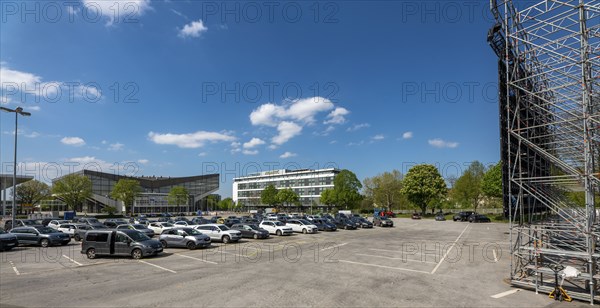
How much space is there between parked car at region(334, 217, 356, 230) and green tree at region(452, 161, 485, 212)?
49414 millimetres

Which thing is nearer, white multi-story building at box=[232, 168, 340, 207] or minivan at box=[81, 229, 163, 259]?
minivan at box=[81, 229, 163, 259]

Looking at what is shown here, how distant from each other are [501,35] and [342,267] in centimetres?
1315

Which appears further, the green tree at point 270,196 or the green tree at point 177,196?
the green tree at point 270,196

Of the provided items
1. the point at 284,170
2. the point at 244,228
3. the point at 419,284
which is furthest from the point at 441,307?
the point at 284,170

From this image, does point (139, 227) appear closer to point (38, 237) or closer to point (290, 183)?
point (38, 237)

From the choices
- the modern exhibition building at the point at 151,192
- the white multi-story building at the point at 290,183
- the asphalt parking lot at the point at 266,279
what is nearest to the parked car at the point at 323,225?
the asphalt parking lot at the point at 266,279

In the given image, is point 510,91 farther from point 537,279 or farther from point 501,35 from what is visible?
point 537,279

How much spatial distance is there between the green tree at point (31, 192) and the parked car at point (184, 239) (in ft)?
266

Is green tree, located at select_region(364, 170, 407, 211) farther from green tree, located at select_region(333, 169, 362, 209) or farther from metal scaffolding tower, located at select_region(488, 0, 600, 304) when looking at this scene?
metal scaffolding tower, located at select_region(488, 0, 600, 304)

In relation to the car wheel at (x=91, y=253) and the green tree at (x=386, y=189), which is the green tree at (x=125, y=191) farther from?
the car wheel at (x=91, y=253)

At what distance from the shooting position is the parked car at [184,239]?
23938 millimetres

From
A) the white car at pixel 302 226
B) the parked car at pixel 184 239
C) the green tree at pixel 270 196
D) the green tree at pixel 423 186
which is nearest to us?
the parked car at pixel 184 239

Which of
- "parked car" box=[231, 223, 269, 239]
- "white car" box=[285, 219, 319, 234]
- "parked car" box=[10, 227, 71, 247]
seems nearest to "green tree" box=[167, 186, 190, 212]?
"white car" box=[285, 219, 319, 234]

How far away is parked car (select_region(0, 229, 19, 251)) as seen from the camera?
913 inches
